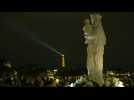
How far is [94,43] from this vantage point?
561 centimetres

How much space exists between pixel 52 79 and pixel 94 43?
2.44 ft

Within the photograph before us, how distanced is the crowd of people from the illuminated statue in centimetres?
14

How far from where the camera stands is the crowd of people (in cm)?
545

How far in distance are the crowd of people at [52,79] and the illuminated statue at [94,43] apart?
14cm

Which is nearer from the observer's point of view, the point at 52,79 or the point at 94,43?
the point at 52,79

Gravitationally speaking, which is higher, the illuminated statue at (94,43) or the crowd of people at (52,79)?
the illuminated statue at (94,43)

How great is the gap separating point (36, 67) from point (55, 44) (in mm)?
404

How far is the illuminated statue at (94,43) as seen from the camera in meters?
5.57
